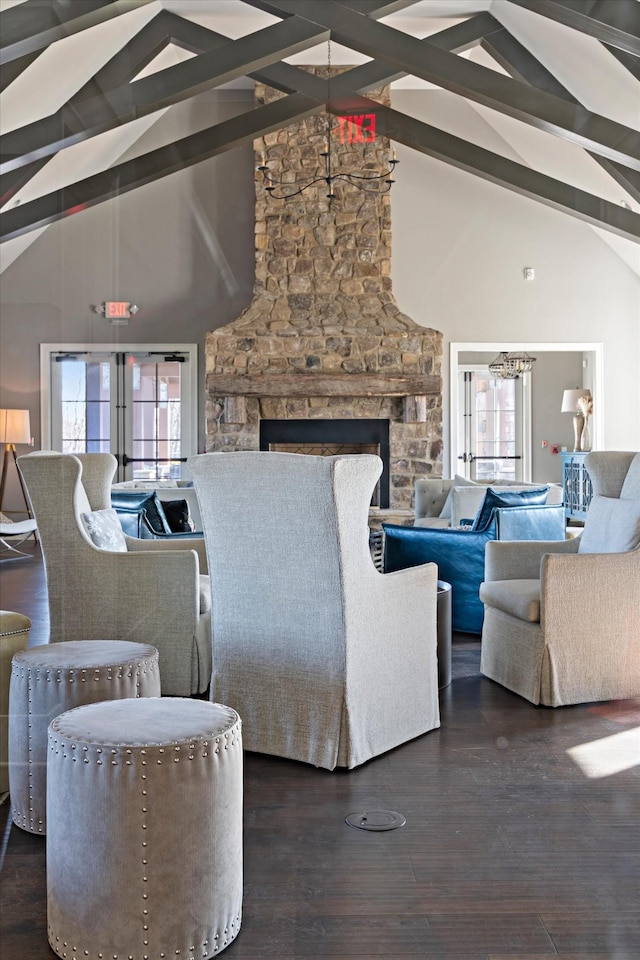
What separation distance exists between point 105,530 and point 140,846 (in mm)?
2141

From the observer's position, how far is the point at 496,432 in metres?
9.95

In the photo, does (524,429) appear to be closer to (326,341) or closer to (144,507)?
(326,341)

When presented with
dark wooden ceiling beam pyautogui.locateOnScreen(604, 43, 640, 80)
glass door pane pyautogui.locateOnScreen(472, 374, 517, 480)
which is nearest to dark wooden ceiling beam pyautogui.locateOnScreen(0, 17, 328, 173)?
dark wooden ceiling beam pyautogui.locateOnScreen(604, 43, 640, 80)

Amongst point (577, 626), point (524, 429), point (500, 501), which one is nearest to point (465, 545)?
point (500, 501)

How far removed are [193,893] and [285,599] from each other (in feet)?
3.73

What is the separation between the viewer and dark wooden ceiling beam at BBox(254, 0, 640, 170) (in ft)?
20.0

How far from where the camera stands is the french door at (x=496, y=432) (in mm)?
9656

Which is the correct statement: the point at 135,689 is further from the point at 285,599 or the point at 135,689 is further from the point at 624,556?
the point at 624,556

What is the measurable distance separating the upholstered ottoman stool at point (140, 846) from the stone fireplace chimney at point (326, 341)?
695 centimetres

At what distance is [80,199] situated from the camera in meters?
5.38

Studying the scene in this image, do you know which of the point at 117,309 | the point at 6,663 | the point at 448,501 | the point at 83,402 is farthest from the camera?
the point at 117,309

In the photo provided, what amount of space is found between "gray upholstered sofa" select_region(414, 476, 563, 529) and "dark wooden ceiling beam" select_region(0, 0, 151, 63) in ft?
11.8

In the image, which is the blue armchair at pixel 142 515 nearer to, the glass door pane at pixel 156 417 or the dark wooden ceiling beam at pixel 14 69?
the dark wooden ceiling beam at pixel 14 69

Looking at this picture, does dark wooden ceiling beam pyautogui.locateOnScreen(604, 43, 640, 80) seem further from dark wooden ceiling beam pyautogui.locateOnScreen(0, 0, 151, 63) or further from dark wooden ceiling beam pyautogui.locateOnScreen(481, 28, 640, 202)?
dark wooden ceiling beam pyautogui.locateOnScreen(0, 0, 151, 63)
